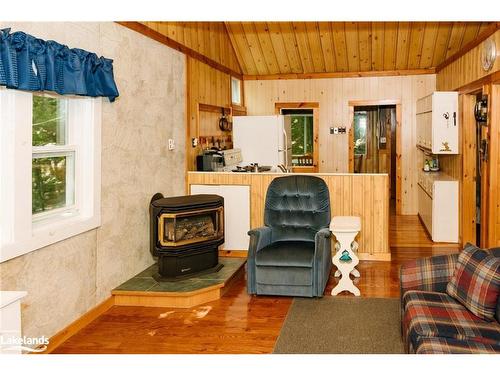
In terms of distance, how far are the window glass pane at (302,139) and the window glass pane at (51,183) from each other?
6378 millimetres

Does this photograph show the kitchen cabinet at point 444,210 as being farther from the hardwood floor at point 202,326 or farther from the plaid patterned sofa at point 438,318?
the plaid patterned sofa at point 438,318

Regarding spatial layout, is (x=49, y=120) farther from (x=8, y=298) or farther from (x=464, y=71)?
(x=464, y=71)

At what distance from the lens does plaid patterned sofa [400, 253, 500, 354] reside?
2.64 m

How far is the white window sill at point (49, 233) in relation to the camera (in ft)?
10.6

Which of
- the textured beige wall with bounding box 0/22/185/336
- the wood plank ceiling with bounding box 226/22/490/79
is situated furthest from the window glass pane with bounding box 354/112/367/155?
the textured beige wall with bounding box 0/22/185/336

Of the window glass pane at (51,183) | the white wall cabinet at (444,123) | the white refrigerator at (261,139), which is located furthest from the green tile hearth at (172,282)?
the white wall cabinet at (444,123)

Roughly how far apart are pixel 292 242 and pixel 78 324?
2.08m

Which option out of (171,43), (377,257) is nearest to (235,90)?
(171,43)

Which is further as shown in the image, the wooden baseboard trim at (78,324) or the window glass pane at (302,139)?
the window glass pane at (302,139)

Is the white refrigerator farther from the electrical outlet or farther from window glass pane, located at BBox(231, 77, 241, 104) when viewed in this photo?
the electrical outlet

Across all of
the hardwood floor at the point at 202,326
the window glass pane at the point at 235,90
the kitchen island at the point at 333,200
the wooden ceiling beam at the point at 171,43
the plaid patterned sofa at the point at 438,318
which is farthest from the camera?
the window glass pane at the point at 235,90

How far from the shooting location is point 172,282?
4.84 m

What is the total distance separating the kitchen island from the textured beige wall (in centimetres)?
45
